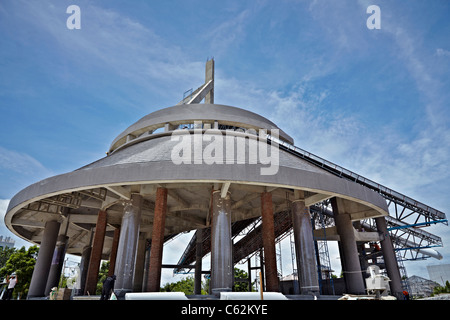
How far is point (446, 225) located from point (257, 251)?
20431mm

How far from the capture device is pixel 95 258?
21531 millimetres

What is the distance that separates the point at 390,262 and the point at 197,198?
17903mm

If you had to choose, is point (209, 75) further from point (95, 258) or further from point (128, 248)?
point (128, 248)

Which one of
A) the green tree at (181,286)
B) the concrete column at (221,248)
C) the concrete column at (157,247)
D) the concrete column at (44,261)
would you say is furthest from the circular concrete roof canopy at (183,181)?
the green tree at (181,286)

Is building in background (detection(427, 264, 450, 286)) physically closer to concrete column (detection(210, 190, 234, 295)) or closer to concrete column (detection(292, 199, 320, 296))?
concrete column (detection(292, 199, 320, 296))

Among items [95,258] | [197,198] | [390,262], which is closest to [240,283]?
[390,262]

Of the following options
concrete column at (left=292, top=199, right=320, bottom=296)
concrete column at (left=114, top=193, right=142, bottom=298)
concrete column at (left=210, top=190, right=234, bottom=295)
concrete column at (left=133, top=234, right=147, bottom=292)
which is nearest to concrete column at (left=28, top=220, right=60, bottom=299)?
concrete column at (left=133, top=234, right=147, bottom=292)

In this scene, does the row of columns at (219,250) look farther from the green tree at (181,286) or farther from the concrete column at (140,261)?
the green tree at (181,286)

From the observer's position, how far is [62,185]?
52.7 feet

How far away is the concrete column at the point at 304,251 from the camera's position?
57.7 feet

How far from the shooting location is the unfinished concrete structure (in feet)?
50.4

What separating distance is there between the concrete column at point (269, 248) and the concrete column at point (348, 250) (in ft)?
22.6

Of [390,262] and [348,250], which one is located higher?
[348,250]
